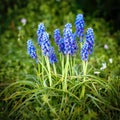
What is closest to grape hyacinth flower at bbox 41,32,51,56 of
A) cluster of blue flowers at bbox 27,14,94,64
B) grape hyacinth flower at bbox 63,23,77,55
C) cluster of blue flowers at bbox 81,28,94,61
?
cluster of blue flowers at bbox 27,14,94,64

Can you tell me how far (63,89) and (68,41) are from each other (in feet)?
1.61

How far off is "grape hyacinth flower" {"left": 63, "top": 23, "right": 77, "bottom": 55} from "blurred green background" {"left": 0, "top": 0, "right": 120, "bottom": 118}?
1407 mm

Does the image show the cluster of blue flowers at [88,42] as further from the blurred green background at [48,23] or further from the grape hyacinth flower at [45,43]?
the blurred green background at [48,23]

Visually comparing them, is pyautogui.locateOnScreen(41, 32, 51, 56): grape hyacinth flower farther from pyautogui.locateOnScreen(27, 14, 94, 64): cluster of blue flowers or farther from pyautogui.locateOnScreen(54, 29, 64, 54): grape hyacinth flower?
pyautogui.locateOnScreen(54, 29, 64, 54): grape hyacinth flower

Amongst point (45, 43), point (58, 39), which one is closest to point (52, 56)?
point (58, 39)

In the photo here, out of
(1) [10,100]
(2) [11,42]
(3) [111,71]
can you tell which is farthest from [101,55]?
(1) [10,100]

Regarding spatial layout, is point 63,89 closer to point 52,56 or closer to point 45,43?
point 52,56

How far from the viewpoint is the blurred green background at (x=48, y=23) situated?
561cm

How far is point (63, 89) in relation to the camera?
154 inches

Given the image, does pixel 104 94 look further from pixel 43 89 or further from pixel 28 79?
pixel 28 79

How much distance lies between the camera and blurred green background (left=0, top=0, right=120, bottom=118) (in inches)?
221

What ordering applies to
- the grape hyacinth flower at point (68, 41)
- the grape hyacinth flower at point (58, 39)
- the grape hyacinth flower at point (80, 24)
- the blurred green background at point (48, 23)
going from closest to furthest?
the grape hyacinth flower at point (68, 41), the grape hyacinth flower at point (80, 24), the grape hyacinth flower at point (58, 39), the blurred green background at point (48, 23)

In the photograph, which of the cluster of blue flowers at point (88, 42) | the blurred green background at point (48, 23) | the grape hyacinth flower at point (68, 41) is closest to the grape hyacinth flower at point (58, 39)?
the grape hyacinth flower at point (68, 41)

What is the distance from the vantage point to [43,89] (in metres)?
3.90
